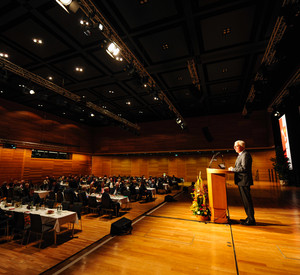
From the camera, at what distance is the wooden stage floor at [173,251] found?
110 inches

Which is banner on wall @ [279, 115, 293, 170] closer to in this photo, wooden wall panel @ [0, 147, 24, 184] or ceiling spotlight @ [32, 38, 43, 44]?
ceiling spotlight @ [32, 38, 43, 44]

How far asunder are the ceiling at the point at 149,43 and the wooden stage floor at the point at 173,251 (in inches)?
241

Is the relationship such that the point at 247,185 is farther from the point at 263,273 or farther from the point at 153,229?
the point at 153,229

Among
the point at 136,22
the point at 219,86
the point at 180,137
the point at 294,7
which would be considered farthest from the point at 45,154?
the point at 294,7

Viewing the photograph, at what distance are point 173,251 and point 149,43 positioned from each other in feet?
22.3

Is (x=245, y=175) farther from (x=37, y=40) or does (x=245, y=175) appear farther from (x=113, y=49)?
(x=37, y=40)

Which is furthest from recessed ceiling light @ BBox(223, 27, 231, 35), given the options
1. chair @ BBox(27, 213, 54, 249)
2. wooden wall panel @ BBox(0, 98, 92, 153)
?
wooden wall panel @ BBox(0, 98, 92, 153)

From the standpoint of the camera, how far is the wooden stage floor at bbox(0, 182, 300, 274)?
280cm

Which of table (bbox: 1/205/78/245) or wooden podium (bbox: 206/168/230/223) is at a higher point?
wooden podium (bbox: 206/168/230/223)

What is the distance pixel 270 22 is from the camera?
5.51 metres

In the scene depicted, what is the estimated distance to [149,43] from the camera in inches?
257

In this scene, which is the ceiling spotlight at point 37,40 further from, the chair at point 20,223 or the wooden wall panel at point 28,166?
the wooden wall panel at point 28,166

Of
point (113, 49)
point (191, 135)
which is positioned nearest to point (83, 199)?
point (113, 49)

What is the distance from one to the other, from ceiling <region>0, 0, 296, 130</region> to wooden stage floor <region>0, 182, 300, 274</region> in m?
6.13
